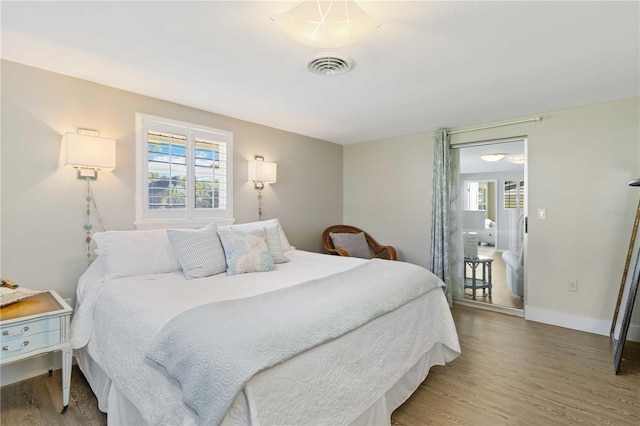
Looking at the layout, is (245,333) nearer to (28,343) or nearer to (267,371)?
(267,371)

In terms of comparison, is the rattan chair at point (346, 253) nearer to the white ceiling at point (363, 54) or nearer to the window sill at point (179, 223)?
the window sill at point (179, 223)

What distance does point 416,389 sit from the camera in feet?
7.18

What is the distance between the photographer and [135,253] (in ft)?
7.73

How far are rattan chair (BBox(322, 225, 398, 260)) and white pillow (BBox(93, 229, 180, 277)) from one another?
221 cm

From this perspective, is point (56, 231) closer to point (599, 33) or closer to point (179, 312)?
point (179, 312)

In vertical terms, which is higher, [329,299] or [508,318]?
[329,299]

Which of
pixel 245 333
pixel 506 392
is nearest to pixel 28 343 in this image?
pixel 245 333

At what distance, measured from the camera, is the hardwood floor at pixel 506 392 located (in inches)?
75.2

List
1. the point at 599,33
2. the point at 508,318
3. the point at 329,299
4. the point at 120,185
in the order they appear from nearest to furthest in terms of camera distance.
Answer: the point at 329,299, the point at 599,33, the point at 120,185, the point at 508,318

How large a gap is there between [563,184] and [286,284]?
3.23 m

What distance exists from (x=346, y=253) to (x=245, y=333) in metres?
2.88

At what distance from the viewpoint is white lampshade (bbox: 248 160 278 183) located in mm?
3703

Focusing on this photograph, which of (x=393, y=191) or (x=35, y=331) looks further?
(x=393, y=191)

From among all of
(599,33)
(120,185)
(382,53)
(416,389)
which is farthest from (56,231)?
(599,33)
